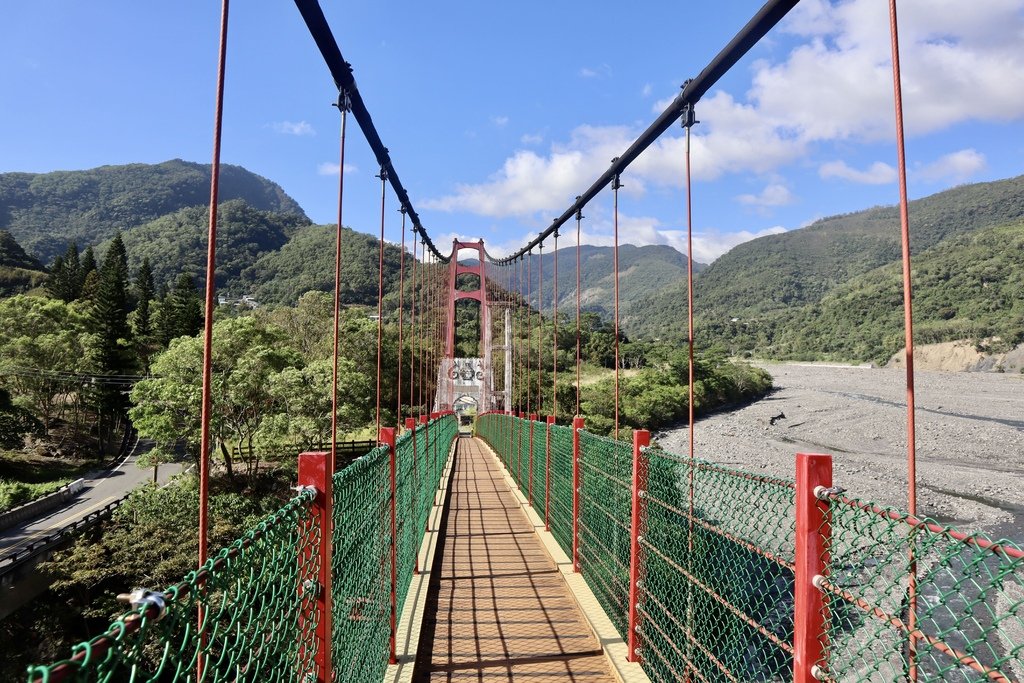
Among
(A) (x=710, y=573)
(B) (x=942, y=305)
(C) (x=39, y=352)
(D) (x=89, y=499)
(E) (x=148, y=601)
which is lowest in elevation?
(D) (x=89, y=499)

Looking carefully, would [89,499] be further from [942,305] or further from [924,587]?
[942,305]

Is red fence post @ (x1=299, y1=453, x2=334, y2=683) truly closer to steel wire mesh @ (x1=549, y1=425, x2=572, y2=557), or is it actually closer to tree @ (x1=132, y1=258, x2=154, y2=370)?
steel wire mesh @ (x1=549, y1=425, x2=572, y2=557)

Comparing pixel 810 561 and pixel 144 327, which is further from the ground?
pixel 144 327

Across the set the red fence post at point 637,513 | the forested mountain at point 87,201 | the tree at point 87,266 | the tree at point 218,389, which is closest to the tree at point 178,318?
the tree at point 87,266

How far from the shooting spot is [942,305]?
41.8 m

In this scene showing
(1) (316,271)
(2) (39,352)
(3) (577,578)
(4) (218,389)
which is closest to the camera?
(3) (577,578)

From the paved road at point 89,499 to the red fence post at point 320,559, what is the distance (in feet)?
43.1

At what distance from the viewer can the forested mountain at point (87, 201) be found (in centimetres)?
7431

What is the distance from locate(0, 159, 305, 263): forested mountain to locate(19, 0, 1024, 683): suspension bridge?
262 feet

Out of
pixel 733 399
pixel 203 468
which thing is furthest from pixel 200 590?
pixel 733 399

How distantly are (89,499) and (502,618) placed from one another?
17.1 metres

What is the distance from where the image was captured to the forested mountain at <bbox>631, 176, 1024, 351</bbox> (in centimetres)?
6494

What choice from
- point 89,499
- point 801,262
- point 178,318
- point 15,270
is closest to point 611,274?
point 801,262

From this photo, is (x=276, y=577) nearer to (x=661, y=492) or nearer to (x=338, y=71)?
(x=661, y=492)
